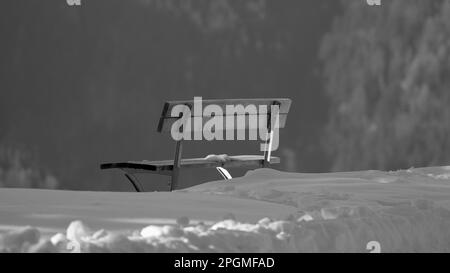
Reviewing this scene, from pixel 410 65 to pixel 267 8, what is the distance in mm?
1494

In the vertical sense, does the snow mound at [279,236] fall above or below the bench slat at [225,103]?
below

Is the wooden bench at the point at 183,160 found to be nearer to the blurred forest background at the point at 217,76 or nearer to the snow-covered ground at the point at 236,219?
the snow-covered ground at the point at 236,219

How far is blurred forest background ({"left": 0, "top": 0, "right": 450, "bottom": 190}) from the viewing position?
9.38 m

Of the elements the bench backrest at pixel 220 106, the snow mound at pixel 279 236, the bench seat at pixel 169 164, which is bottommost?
the bench seat at pixel 169 164

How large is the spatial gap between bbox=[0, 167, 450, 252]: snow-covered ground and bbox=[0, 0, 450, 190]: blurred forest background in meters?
7.04

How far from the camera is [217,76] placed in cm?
938

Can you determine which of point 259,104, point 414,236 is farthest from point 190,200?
point 259,104

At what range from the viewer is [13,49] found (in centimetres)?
966

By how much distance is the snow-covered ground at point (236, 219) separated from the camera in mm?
1467

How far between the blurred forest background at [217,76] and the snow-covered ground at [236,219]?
277 inches

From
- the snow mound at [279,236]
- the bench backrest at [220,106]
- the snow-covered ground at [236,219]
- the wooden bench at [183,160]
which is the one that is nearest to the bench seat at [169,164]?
the wooden bench at [183,160]

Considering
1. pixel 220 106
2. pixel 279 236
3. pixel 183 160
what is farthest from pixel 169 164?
pixel 279 236
